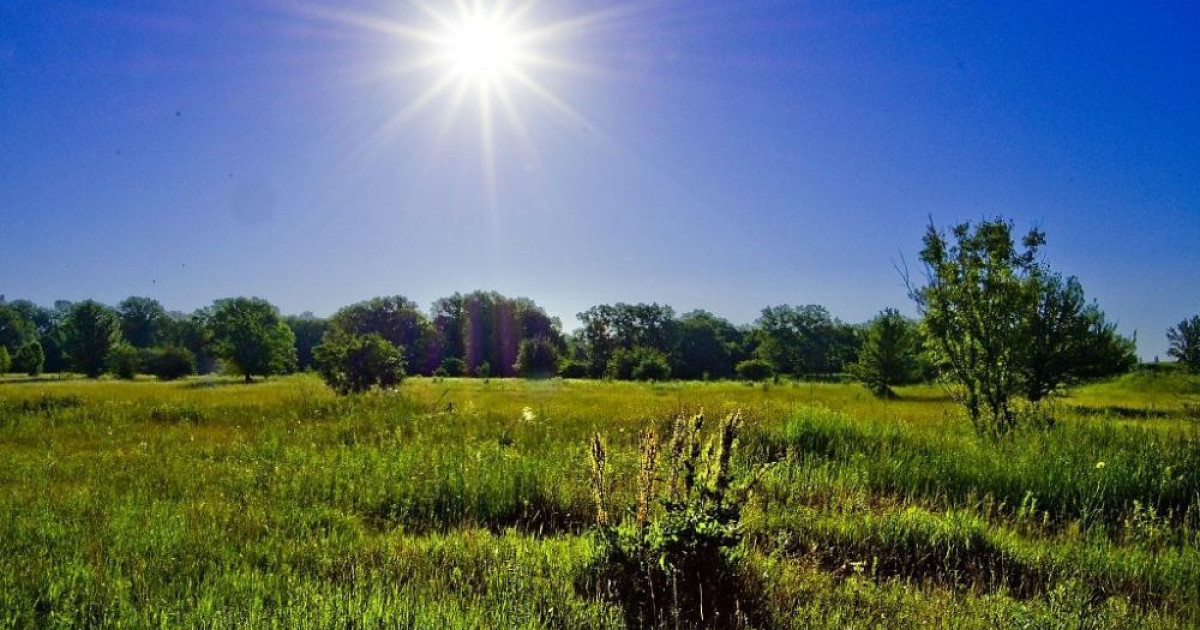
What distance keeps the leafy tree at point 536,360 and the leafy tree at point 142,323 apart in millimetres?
73734

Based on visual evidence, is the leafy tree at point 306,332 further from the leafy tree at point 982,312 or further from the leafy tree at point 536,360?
the leafy tree at point 982,312

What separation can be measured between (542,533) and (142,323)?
126356mm

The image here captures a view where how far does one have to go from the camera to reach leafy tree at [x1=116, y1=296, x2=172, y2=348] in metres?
102

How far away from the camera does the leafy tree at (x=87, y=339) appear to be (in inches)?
2502

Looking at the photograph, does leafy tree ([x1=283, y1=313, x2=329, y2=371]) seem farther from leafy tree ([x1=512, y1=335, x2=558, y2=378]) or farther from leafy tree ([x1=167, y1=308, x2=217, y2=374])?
leafy tree ([x1=512, y1=335, x2=558, y2=378])

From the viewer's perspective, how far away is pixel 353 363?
25297 mm

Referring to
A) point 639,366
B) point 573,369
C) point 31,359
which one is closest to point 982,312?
point 639,366

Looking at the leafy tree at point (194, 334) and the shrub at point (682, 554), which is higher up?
the leafy tree at point (194, 334)

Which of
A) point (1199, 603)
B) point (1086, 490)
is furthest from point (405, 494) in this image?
point (1086, 490)

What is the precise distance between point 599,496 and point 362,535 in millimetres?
2172

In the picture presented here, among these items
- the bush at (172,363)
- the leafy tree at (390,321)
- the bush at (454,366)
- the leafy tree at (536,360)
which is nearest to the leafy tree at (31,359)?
the bush at (172,363)

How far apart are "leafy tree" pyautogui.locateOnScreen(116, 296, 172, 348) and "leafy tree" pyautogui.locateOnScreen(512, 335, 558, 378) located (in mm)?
73734

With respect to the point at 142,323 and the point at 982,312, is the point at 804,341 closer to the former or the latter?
the point at 982,312

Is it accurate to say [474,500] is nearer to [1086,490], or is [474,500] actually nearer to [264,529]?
[264,529]
